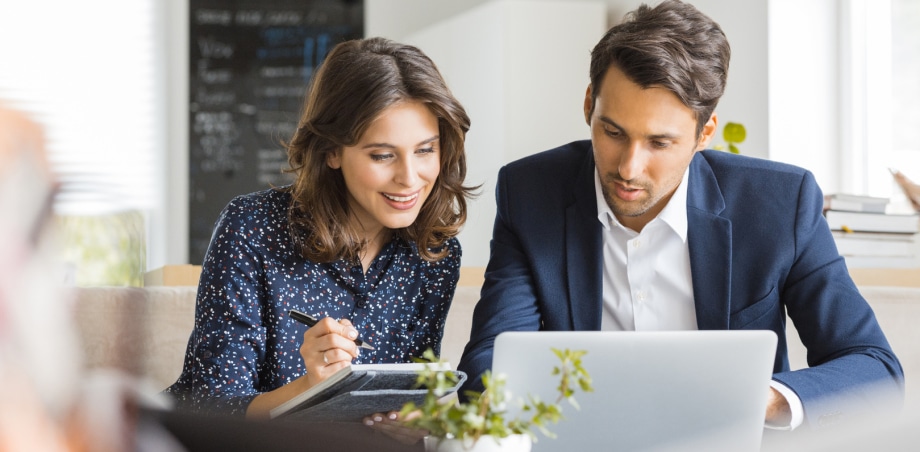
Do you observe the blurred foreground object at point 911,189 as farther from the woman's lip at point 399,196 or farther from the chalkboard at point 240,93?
the chalkboard at point 240,93

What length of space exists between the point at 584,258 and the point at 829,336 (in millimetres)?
410

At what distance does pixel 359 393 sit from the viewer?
3.83ft

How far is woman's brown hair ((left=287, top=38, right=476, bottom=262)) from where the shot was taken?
1687mm

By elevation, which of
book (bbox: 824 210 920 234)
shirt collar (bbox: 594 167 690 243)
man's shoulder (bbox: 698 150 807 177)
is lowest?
book (bbox: 824 210 920 234)

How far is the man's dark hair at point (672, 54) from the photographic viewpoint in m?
1.54

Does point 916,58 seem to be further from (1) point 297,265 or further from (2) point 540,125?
(1) point 297,265

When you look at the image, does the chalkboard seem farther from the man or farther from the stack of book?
the man

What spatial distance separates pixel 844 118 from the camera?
361 cm

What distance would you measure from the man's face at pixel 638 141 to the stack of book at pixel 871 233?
113 cm

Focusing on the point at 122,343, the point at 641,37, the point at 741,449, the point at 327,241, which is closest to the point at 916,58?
the point at 641,37

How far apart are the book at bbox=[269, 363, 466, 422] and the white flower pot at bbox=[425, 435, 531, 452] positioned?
0.60ft

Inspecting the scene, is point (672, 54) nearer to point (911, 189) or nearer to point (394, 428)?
point (394, 428)

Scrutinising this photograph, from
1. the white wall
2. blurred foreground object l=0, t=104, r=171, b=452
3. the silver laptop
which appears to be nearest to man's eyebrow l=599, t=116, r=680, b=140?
the silver laptop

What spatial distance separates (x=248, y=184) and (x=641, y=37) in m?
3.68
